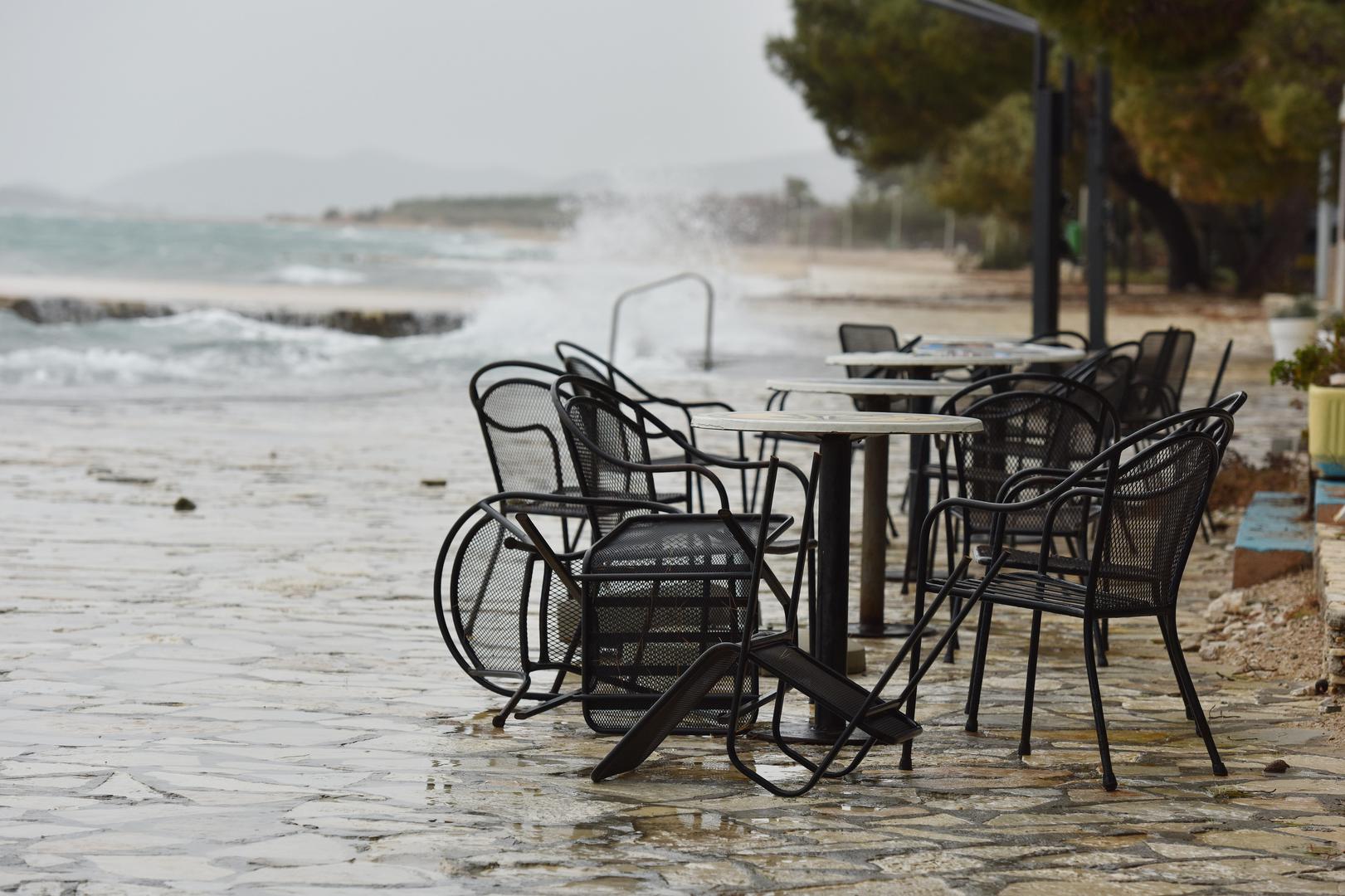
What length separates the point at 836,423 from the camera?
413cm

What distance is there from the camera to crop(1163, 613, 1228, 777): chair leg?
4.03m

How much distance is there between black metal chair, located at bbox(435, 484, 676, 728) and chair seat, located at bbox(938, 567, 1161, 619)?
939mm

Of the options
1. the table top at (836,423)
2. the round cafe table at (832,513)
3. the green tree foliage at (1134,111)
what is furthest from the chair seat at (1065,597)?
the green tree foliage at (1134,111)

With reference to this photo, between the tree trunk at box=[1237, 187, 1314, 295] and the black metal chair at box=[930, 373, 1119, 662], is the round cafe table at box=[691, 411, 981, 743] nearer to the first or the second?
the black metal chair at box=[930, 373, 1119, 662]

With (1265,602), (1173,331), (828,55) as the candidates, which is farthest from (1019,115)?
(1265,602)

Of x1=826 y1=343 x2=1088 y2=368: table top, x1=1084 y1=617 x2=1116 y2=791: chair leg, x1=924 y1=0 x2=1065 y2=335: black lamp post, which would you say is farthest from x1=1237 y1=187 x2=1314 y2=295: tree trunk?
x1=1084 y1=617 x2=1116 y2=791: chair leg

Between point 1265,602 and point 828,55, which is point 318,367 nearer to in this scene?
point 828,55

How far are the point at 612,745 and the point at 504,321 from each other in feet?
84.5

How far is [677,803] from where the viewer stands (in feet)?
12.4

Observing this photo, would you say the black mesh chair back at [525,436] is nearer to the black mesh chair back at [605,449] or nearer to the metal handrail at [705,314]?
the black mesh chair back at [605,449]

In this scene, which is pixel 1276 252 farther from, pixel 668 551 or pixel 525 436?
pixel 668 551

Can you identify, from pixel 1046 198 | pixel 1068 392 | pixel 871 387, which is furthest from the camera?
pixel 1046 198

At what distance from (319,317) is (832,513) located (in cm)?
2938

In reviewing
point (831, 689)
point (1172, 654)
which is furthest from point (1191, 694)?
point (831, 689)
